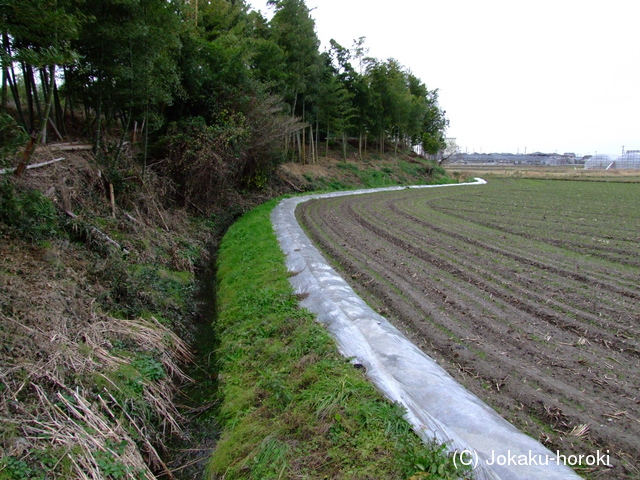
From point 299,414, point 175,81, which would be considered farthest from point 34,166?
point 299,414

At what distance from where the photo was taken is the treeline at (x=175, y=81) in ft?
17.3

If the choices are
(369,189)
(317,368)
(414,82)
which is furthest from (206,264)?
(414,82)

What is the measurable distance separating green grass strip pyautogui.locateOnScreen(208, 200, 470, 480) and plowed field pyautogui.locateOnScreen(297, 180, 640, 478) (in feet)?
3.39

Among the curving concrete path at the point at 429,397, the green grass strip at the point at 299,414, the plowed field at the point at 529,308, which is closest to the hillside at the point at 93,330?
the green grass strip at the point at 299,414

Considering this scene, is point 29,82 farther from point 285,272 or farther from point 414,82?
point 414,82

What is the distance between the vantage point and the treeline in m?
5.28

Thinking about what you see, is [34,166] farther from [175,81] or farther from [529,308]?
[529,308]

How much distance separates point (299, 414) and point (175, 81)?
873 centimetres

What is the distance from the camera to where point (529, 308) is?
15.9 ft

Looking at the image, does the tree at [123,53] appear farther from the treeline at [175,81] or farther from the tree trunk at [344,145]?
the tree trunk at [344,145]

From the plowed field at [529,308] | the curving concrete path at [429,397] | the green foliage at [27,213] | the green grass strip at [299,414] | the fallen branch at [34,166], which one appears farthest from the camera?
the fallen branch at [34,166]

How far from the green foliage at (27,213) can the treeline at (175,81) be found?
718mm

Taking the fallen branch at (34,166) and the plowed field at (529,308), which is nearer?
the plowed field at (529,308)

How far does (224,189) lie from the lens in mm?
12422
